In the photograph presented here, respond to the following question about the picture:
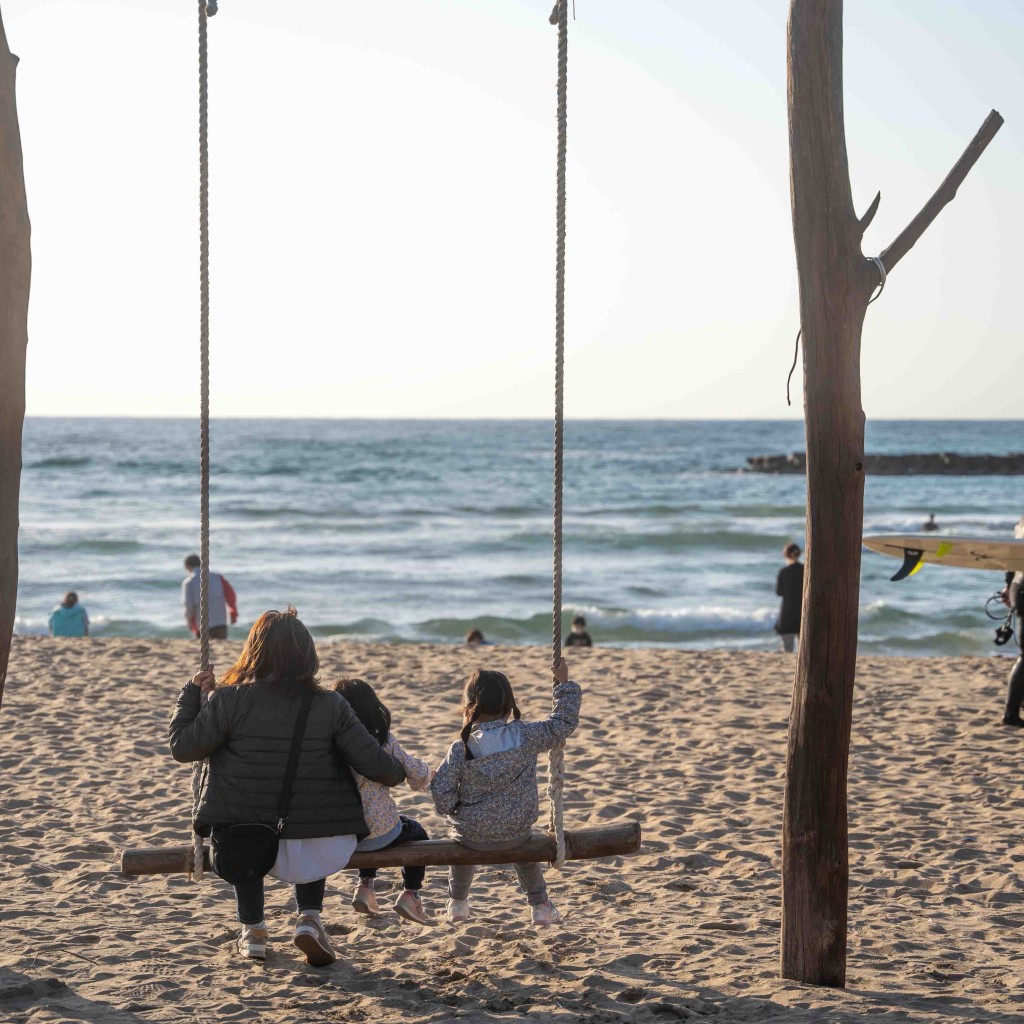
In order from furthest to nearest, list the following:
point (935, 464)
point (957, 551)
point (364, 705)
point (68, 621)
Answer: point (935, 464), point (68, 621), point (957, 551), point (364, 705)

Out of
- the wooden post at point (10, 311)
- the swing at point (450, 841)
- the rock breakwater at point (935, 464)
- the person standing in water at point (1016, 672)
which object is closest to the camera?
the wooden post at point (10, 311)

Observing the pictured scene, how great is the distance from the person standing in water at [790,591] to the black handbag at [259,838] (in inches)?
304

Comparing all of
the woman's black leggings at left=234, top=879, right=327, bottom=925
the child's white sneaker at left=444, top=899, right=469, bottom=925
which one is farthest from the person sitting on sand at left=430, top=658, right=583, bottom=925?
the woman's black leggings at left=234, top=879, right=327, bottom=925

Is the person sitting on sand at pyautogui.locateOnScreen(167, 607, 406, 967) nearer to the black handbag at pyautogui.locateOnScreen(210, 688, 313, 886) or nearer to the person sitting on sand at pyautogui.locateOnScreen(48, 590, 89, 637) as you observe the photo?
the black handbag at pyautogui.locateOnScreen(210, 688, 313, 886)

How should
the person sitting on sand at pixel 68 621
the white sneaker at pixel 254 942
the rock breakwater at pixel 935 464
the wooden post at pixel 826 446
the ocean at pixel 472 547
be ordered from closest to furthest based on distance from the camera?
the wooden post at pixel 826 446
the white sneaker at pixel 254 942
the person sitting on sand at pixel 68 621
the ocean at pixel 472 547
the rock breakwater at pixel 935 464

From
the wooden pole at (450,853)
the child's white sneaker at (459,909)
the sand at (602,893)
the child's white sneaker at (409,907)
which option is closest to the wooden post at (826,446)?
the sand at (602,893)

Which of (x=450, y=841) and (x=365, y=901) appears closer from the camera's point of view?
(x=450, y=841)

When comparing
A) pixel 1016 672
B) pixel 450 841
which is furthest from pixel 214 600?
pixel 450 841

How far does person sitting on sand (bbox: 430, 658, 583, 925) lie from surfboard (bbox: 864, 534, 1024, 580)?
9.87 feet

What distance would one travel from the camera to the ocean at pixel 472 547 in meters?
17.8

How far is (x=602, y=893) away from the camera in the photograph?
5223 mm

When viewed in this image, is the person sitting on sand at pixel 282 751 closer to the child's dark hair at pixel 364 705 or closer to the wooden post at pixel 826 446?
the child's dark hair at pixel 364 705

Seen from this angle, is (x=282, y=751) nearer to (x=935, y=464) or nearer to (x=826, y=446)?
(x=826, y=446)

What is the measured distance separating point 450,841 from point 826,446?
1699 mm
